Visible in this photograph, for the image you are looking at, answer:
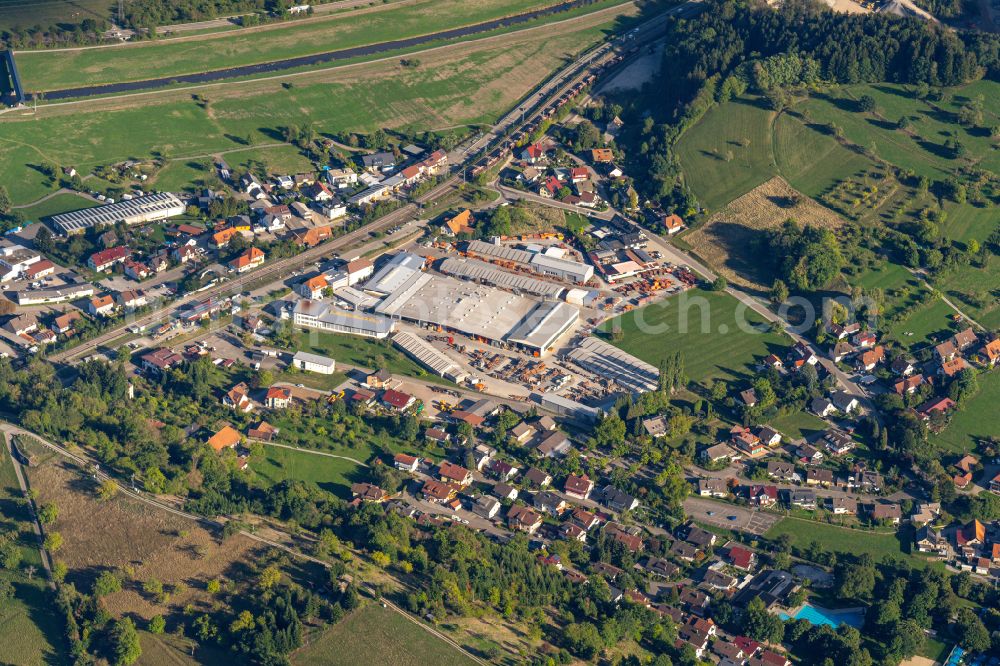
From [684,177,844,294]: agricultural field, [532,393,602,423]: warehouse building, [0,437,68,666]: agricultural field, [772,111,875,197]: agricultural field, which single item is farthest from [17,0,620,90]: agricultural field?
[0,437,68,666]: agricultural field

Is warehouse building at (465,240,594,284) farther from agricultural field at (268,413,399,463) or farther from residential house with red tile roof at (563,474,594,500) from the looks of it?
residential house with red tile roof at (563,474,594,500)

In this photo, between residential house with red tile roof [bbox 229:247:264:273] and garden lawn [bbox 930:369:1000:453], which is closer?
garden lawn [bbox 930:369:1000:453]

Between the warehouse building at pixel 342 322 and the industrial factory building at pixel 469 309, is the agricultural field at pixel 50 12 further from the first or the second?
the warehouse building at pixel 342 322

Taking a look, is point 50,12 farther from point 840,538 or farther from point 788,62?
point 840,538

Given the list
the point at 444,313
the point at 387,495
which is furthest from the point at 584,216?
the point at 387,495

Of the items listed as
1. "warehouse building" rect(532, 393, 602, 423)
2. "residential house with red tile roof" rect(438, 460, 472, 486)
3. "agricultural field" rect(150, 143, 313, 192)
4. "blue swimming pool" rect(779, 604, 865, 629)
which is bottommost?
"blue swimming pool" rect(779, 604, 865, 629)

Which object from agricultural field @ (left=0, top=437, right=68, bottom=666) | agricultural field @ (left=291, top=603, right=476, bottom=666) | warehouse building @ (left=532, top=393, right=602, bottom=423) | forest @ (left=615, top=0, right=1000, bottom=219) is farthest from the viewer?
forest @ (left=615, top=0, right=1000, bottom=219)
